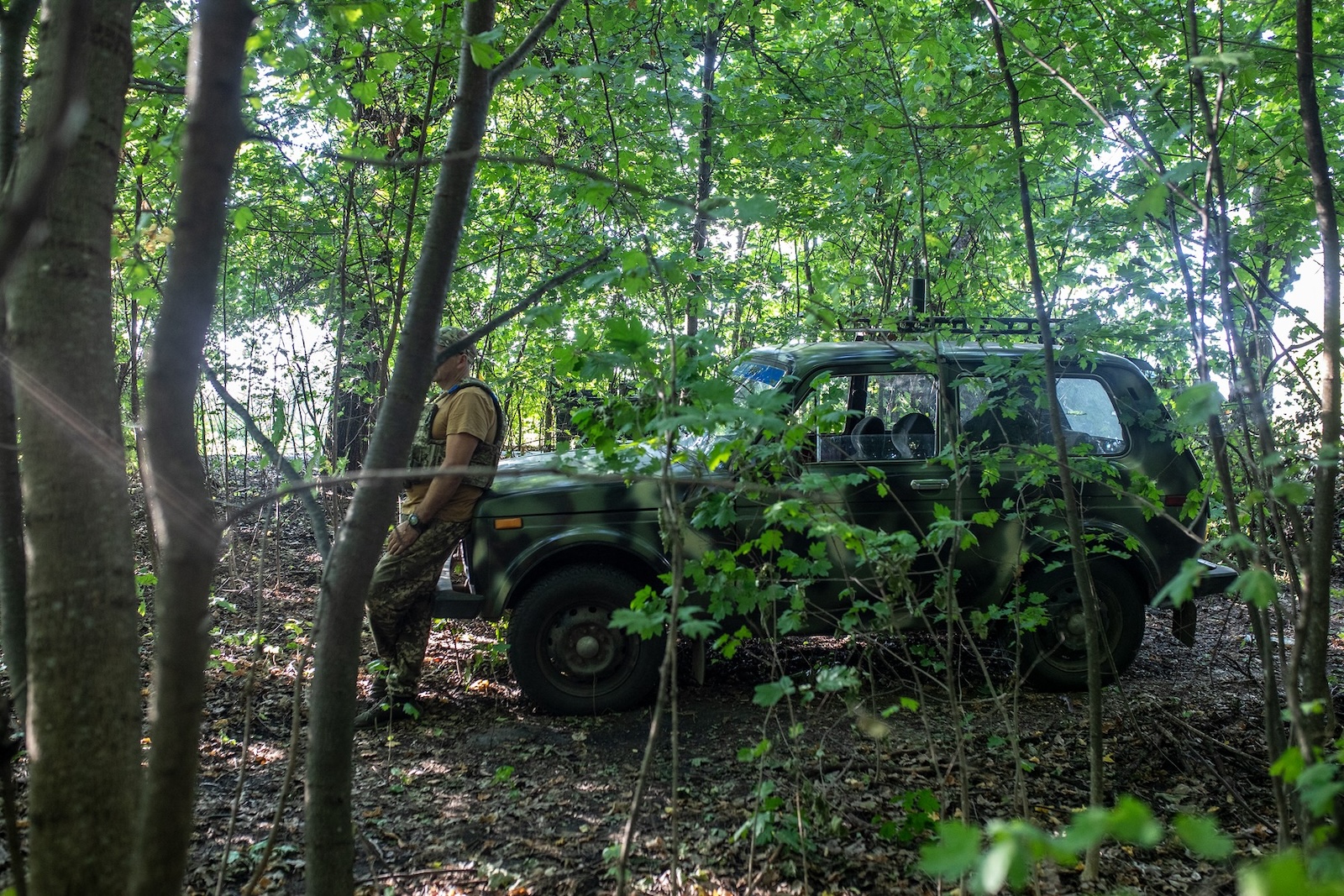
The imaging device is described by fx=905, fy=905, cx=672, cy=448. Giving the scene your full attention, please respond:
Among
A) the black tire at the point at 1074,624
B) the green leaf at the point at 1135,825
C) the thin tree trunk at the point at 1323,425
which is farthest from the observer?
the black tire at the point at 1074,624

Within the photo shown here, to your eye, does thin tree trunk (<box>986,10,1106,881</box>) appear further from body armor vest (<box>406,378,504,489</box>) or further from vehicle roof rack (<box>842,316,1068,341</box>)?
body armor vest (<box>406,378,504,489</box>)

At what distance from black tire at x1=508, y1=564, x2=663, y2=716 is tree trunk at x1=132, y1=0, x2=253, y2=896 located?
3.38m

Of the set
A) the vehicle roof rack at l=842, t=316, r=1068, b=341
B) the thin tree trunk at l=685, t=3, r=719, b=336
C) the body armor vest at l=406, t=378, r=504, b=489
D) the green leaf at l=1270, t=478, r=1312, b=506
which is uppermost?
the thin tree trunk at l=685, t=3, r=719, b=336

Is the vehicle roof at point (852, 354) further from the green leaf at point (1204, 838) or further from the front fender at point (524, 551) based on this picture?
the green leaf at point (1204, 838)

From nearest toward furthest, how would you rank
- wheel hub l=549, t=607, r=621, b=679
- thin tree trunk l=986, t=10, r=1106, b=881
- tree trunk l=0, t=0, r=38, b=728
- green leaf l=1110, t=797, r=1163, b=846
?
green leaf l=1110, t=797, r=1163, b=846 < tree trunk l=0, t=0, r=38, b=728 < thin tree trunk l=986, t=10, r=1106, b=881 < wheel hub l=549, t=607, r=621, b=679

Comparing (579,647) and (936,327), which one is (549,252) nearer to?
(579,647)

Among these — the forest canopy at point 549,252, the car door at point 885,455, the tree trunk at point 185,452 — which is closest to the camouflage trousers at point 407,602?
the forest canopy at point 549,252

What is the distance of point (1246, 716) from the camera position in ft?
15.1

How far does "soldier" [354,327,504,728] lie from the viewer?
4738 millimetres

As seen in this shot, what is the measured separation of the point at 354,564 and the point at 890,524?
350 cm

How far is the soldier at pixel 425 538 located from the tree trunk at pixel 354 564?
2490 millimetres

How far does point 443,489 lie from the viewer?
4672 millimetres

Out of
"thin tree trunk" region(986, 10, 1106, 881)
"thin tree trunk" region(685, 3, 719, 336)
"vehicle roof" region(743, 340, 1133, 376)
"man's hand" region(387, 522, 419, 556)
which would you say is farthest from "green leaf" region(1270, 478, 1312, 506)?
"man's hand" region(387, 522, 419, 556)

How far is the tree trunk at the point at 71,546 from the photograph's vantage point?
1.45 meters
